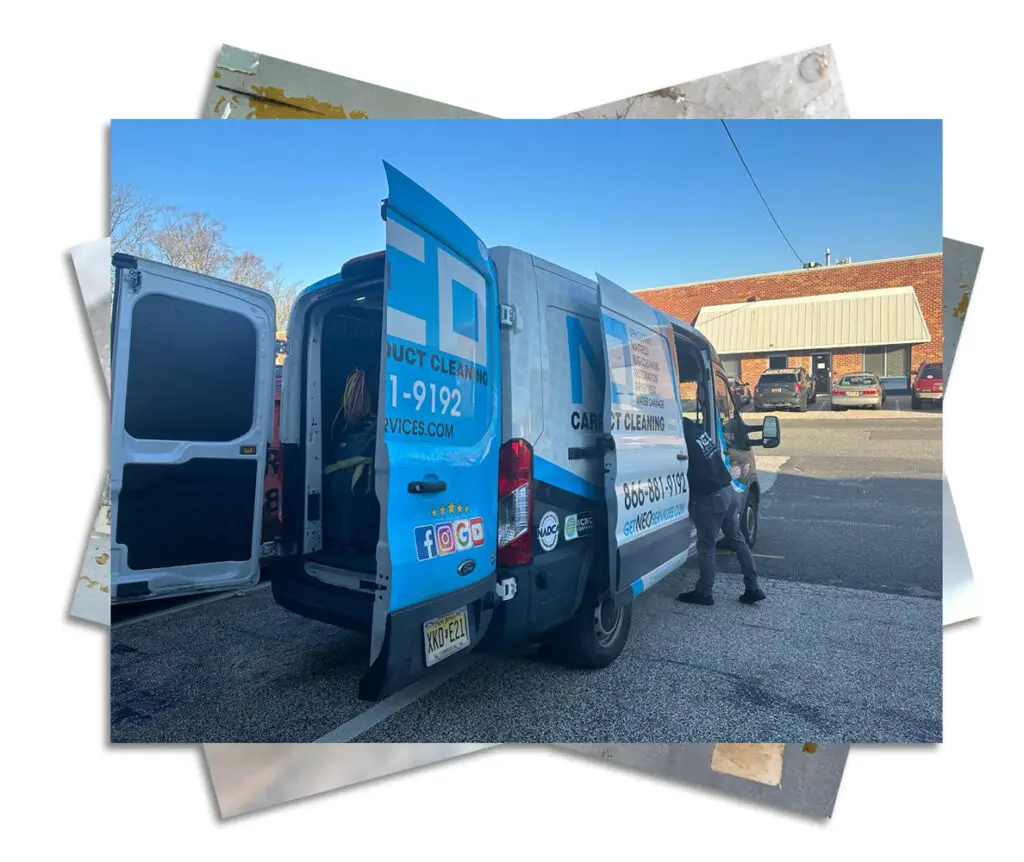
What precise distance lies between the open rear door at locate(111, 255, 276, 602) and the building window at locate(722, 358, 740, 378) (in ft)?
6.21

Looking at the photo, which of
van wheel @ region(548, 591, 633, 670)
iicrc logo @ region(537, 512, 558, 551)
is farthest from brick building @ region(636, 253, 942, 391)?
van wheel @ region(548, 591, 633, 670)

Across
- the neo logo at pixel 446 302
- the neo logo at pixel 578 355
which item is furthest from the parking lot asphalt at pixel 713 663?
the neo logo at pixel 446 302

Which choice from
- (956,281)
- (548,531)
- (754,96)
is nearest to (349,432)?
(548,531)

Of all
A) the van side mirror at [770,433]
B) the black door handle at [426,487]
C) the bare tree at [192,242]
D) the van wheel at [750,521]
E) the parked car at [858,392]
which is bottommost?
the van wheel at [750,521]

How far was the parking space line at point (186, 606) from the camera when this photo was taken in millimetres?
2473

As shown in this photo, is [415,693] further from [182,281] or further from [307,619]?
[182,281]

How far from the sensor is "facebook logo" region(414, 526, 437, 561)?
186 centimetres

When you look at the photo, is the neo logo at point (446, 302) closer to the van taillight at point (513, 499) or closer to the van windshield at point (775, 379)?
the van taillight at point (513, 499)

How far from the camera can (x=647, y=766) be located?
249 centimetres

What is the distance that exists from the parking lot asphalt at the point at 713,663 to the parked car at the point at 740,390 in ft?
0.59

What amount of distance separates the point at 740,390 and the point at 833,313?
0.46m

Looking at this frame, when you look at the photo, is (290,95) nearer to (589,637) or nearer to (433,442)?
(433,442)

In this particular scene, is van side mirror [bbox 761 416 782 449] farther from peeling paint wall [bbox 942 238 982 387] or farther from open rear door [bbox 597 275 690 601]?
peeling paint wall [bbox 942 238 982 387]

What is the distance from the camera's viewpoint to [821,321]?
2.52m
